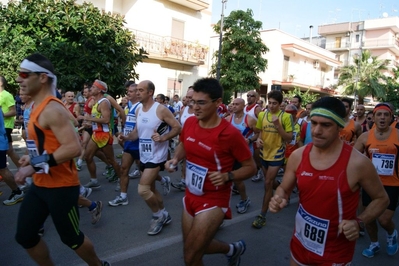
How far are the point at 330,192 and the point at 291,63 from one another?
34418 mm

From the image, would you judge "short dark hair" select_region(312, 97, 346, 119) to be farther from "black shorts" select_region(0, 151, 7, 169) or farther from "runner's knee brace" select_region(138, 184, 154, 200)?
"black shorts" select_region(0, 151, 7, 169)

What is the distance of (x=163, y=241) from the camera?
4383 mm

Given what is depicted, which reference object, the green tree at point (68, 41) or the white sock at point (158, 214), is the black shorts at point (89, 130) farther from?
the white sock at point (158, 214)

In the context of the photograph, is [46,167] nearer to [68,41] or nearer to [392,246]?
[392,246]

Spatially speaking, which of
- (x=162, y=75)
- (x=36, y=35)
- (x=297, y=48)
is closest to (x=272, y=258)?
(x=36, y=35)

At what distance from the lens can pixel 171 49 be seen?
20.2 metres

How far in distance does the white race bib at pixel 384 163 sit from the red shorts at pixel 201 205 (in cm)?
232

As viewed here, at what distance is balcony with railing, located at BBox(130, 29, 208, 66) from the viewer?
19.2m

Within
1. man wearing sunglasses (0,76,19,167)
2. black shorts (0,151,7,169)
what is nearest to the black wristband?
black shorts (0,151,7,169)

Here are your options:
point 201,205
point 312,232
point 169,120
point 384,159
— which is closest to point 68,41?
point 169,120

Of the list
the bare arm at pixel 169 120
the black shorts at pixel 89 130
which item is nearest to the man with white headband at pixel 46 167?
the bare arm at pixel 169 120

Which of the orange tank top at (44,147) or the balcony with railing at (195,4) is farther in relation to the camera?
the balcony with railing at (195,4)

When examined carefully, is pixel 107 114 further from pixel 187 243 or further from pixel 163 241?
pixel 187 243

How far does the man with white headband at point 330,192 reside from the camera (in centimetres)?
229
